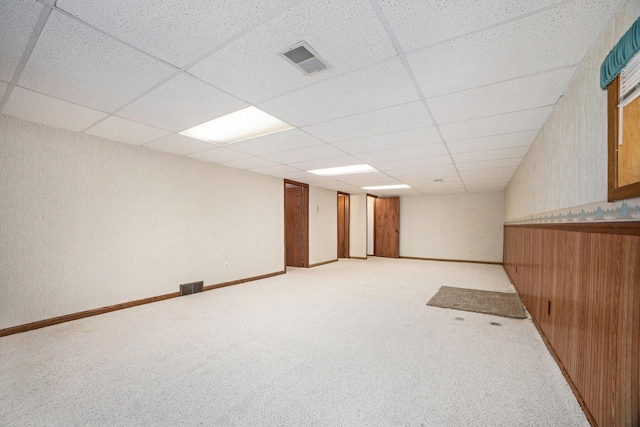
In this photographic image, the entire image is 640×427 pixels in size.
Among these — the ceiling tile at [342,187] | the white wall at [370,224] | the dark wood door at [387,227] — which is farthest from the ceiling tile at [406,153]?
the white wall at [370,224]

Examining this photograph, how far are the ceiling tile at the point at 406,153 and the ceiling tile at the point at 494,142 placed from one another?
178mm

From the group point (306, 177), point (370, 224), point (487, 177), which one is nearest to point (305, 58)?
point (306, 177)

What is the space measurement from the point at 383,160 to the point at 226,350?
3732 millimetres

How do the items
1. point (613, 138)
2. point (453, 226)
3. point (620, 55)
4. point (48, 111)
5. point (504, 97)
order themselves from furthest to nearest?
point (453, 226), point (48, 111), point (504, 97), point (613, 138), point (620, 55)

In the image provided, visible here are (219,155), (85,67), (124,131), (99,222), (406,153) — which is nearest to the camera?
(85,67)

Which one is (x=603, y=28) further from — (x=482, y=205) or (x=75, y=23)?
(x=482, y=205)

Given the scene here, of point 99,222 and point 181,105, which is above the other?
point 181,105

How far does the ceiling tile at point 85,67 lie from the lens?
5.52ft

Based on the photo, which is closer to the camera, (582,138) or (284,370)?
(582,138)

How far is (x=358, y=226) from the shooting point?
9.92m

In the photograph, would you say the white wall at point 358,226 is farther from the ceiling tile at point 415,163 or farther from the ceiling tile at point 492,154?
the ceiling tile at point 492,154

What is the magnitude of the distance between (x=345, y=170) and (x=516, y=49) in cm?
409

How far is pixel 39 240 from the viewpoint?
321 centimetres

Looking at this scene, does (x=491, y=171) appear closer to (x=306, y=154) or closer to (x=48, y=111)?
(x=306, y=154)
